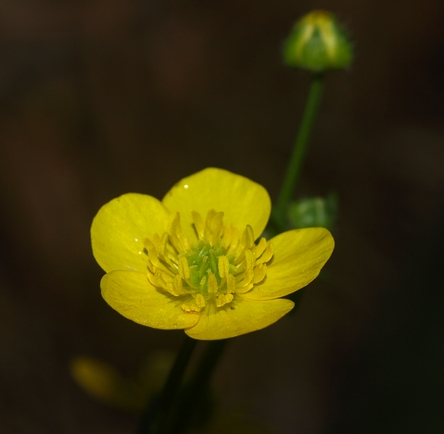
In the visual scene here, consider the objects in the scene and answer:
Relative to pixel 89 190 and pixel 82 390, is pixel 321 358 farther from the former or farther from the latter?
pixel 89 190

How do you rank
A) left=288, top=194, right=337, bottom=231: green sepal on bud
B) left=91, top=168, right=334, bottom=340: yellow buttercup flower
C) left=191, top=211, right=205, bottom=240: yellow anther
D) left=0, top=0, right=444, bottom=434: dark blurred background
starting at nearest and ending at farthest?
left=91, top=168, right=334, bottom=340: yellow buttercup flower < left=191, top=211, right=205, bottom=240: yellow anther < left=288, top=194, right=337, bottom=231: green sepal on bud < left=0, top=0, right=444, bottom=434: dark blurred background

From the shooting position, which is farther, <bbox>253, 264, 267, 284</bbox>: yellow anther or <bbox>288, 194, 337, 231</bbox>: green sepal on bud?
<bbox>288, 194, 337, 231</bbox>: green sepal on bud

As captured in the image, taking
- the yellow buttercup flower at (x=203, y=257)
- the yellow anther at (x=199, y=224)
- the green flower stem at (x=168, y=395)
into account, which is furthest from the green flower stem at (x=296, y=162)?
the green flower stem at (x=168, y=395)

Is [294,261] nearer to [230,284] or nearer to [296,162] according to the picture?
[230,284]

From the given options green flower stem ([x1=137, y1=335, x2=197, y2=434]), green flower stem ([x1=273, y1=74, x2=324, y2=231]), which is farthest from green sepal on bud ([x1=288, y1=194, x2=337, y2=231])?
green flower stem ([x1=137, y1=335, x2=197, y2=434])

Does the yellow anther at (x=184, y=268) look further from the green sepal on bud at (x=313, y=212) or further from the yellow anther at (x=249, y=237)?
the green sepal on bud at (x=313, y=212)

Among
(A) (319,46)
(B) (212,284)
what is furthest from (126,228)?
(A) (319,46)

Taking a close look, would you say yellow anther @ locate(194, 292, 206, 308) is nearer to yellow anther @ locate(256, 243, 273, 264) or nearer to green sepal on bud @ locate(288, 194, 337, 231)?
yellow anther @ locate(256, 243, 273, 264)
